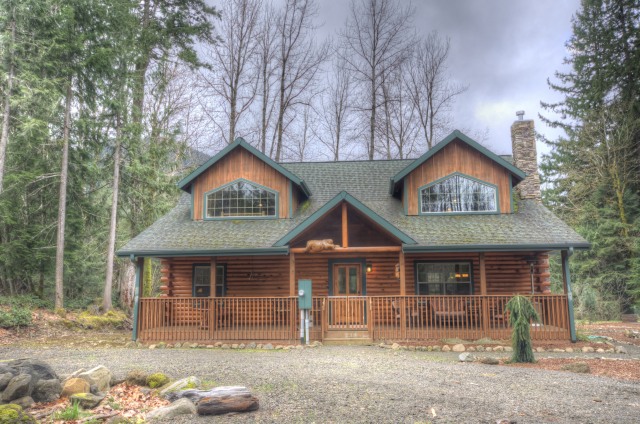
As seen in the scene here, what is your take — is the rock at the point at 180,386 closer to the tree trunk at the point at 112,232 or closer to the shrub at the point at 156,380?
the shrub at the point at 156,380

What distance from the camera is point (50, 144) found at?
18.1 metres

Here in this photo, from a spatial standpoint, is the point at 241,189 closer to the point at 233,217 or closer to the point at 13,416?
the point at 233,217

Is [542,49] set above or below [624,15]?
above

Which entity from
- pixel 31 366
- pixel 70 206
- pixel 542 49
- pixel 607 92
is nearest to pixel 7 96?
pixel 70 206

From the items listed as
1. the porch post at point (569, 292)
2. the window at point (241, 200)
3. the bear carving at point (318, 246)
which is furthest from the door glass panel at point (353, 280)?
the porch post at point (569, 292)

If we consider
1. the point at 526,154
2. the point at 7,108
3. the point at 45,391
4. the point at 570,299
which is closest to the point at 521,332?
the point at 570,299

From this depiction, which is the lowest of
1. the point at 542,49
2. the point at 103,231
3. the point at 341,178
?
the point at 103,231

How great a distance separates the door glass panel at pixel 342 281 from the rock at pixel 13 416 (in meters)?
10.8

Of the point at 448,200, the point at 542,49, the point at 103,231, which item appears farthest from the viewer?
the point at 542,49

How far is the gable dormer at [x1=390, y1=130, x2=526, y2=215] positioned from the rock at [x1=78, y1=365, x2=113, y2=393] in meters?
10.9

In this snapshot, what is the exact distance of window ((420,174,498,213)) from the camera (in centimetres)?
1538

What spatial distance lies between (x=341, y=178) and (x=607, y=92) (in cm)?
1804

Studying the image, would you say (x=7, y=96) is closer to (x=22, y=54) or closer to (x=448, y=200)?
(x=22, y=54)

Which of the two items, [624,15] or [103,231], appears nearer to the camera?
[103,231]
